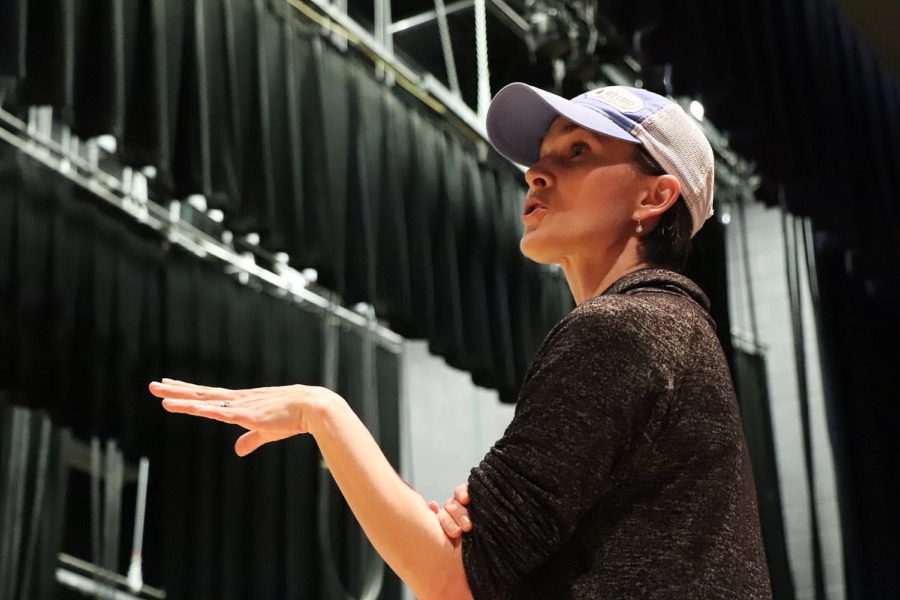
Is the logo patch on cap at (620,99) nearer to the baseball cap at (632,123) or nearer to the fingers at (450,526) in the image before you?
the baseball cap at (632,123)

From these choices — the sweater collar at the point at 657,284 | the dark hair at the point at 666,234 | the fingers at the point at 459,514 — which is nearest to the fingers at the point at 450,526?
the fingers at the point at 459,514

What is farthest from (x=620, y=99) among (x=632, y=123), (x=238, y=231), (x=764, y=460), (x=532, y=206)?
(x=764, y=460)

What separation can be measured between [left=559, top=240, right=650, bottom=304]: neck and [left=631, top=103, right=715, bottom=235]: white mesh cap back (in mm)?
97

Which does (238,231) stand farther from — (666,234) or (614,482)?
(614,482)

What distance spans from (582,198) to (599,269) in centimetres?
8

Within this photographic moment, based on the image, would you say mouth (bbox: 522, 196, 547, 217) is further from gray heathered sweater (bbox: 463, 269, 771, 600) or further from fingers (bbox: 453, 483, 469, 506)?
fingers (bbox: 453, 483, 469, 506)

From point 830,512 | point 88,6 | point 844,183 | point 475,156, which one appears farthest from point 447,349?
point 830,512

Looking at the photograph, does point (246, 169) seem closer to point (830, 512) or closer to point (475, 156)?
point (475, 156)

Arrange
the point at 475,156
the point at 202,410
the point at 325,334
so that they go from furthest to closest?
the point at 325,334 → the point at 475,156 → the point at 202,410

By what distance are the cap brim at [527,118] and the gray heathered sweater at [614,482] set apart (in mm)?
287

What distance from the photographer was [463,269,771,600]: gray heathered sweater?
1.17 m

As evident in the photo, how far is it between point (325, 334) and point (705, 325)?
4.34 meters

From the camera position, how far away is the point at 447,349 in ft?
15.6

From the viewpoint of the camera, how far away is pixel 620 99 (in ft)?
4.90
